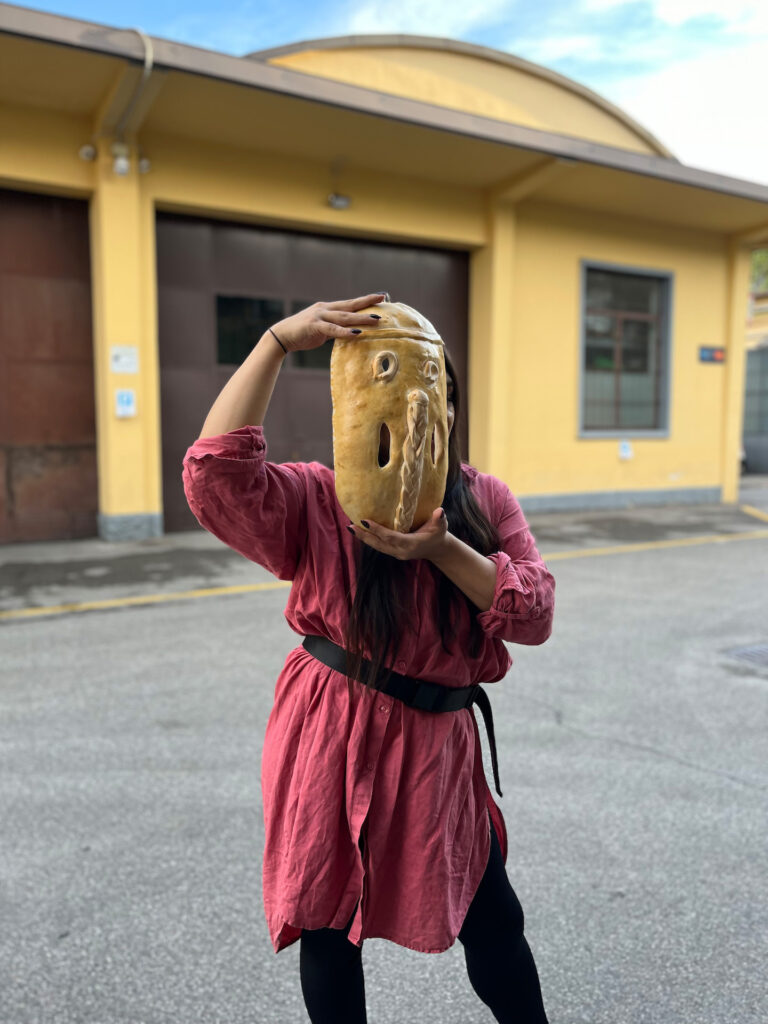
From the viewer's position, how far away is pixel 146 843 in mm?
2805

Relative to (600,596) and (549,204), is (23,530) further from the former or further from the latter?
(549,204)

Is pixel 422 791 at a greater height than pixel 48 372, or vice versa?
pixel 48 372

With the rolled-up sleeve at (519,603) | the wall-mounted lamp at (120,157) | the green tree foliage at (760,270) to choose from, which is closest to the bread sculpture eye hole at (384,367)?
the rolled-up sleeve at (519,603)

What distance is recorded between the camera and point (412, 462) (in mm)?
1378

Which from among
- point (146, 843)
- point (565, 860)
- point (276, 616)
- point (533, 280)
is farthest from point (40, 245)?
point (565, 860)

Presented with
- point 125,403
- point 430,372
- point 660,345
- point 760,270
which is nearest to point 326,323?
point 430,372

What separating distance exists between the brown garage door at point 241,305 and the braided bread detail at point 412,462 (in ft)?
29.0

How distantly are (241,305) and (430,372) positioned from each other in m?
9.50

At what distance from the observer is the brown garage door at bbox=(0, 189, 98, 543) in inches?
358

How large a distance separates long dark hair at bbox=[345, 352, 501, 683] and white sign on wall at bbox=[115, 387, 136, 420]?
8209mm

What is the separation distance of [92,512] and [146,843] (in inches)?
295

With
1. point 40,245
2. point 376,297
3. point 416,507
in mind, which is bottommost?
point 416,507

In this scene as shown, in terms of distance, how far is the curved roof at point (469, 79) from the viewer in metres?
10.3

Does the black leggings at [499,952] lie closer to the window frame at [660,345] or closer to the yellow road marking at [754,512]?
the window frame at [660,345]
